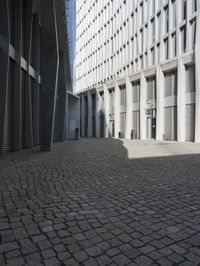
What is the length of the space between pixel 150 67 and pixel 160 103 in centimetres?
522

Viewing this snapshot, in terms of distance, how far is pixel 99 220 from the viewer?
4.26 m

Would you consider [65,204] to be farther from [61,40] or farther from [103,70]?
[103,70]

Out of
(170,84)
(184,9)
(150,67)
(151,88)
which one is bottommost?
(170,84)

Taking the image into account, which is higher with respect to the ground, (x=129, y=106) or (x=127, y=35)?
(x=127, y=35)

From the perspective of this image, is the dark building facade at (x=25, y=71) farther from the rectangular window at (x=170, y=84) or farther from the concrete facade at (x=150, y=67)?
the rectangular window at (x=170, y=84)

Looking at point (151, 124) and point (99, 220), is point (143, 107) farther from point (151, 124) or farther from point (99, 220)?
point (99, 220)

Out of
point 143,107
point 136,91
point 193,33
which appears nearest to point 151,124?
point 143,107

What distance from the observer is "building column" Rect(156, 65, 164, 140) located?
32281mm

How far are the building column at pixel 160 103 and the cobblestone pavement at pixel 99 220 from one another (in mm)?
25163

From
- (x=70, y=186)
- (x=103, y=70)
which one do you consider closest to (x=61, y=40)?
(x=70, y=186)

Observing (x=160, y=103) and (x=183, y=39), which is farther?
(x=160, y=103)

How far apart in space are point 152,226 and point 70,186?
283cm

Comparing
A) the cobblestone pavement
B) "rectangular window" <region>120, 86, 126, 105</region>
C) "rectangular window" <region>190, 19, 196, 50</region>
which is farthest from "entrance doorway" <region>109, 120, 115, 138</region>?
the cobblestone pavement

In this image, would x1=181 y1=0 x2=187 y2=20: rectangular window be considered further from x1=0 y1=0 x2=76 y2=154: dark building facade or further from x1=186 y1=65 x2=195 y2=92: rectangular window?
x1=0 y1=0 x2=76 y2=154: dark building facade
